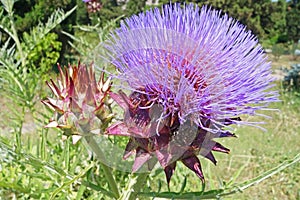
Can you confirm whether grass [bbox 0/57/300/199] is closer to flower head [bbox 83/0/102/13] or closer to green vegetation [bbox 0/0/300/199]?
green vegetation [bbox 0/0/300/199]

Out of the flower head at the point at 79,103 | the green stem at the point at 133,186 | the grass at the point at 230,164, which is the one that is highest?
the flower head at the point at 79,103

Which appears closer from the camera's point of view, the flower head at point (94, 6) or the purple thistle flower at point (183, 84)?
the purple thistle flower at point (183, 84)

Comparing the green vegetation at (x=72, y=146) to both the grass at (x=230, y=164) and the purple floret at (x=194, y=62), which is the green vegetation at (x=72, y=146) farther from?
the purple floret at (x=194, y=62)

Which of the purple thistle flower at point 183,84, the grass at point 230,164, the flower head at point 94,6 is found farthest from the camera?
the flower head at point 94,6

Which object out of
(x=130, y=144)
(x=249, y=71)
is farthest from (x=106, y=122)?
(x=249, y=71)

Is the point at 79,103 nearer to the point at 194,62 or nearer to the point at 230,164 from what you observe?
the point at 194,62

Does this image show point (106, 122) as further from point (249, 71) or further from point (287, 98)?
point (287, 98)

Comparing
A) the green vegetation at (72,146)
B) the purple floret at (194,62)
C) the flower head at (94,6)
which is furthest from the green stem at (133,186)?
the flower head at (94,6)
